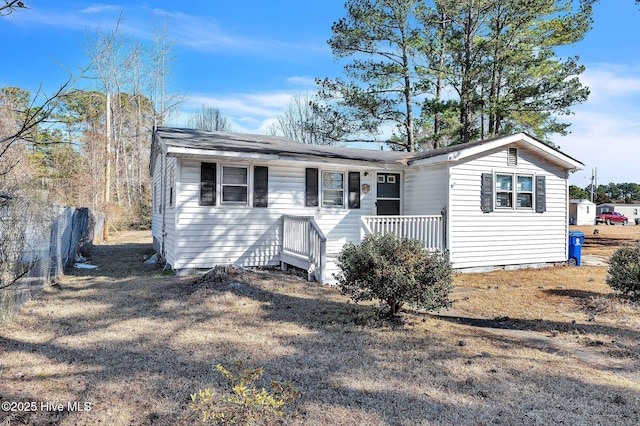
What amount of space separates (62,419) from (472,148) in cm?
971

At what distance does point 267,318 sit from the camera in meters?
5.85

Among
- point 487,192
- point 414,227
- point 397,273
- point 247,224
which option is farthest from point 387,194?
point 397,273

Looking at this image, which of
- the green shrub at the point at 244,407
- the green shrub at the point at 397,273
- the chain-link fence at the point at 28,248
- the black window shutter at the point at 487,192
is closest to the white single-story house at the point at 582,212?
the black window shutter at the point at 487,192

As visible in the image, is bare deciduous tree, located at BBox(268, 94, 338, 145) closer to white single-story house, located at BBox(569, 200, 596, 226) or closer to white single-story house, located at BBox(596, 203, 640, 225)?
white single-story house, located at BBox(569, 200, 596, 226)

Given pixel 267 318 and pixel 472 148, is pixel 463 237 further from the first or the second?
pixel 267 318

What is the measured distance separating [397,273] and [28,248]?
17.7 feet

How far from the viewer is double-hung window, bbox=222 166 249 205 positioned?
9.52 metres

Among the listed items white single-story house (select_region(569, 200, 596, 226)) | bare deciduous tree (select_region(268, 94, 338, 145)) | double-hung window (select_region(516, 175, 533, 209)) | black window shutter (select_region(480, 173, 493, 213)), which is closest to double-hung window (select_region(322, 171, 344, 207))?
black window shutter (select_region(480, 173, 493, 213))

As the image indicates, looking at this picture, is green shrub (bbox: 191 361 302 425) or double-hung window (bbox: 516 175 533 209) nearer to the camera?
green shrub (bbox: 191 361 302 425)

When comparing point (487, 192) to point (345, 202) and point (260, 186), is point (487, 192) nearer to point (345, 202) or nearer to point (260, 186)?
point (345, 202)

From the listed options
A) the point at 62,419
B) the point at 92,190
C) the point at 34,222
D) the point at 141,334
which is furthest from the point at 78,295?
the point at 92,190

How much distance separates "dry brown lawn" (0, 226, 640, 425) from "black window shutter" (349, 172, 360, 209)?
364 cm

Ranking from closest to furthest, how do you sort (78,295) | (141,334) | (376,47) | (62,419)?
1. (62,419)
2. (141,334)
3. (78,295)
4. (376,47)

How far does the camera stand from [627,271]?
6879 mm
